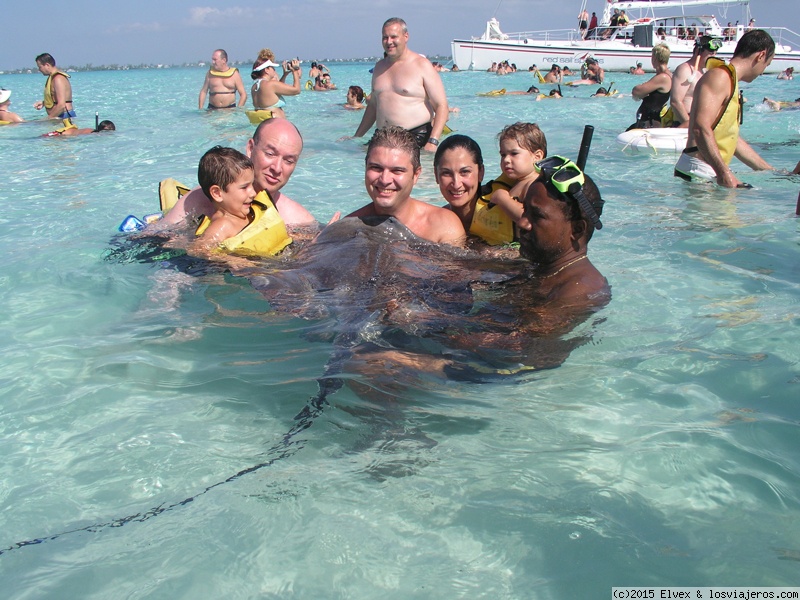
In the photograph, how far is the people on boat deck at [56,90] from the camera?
14.5 meters

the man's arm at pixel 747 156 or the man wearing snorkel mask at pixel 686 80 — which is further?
the man wearing snorkel mask at pixel 686 80

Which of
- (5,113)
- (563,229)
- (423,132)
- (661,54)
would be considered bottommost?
(563,229)

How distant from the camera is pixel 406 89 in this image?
9023mm

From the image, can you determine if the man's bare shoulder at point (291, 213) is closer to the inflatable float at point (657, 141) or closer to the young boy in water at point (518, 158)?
the young boy in water at point (518, 158)

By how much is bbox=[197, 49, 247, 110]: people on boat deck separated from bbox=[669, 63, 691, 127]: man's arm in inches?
400

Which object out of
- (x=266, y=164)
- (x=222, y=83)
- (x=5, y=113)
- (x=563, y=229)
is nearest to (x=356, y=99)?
(x=222, y=83)

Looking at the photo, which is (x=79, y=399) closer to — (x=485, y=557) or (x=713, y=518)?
(x=485, y=557)

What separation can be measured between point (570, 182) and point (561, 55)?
37.9m

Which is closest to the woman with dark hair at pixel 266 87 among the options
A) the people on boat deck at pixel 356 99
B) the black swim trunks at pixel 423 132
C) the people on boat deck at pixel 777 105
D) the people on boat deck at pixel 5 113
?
the black swim trunks at pixel 423 132

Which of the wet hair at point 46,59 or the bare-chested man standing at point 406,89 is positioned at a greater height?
the wet hair at point 46,59

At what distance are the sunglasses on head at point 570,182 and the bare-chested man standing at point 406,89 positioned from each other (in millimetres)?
5660

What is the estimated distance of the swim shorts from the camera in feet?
24.0

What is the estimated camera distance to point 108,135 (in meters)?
13.8

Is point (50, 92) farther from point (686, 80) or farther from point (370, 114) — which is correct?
point (686, 80)
